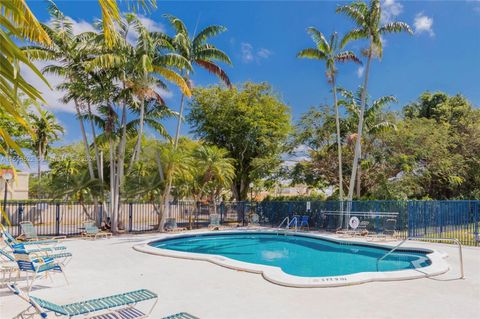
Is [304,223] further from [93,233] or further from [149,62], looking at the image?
[149,62]

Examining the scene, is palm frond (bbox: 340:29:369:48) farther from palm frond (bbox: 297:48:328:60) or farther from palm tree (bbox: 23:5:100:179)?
palm tree (bbox: 23:5:100:179)

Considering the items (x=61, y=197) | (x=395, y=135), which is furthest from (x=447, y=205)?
(x=61, y=197)

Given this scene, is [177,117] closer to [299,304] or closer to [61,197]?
[61,197]

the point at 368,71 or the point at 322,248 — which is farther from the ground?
the point at 368,71

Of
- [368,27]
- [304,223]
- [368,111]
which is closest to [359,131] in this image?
[368,111]

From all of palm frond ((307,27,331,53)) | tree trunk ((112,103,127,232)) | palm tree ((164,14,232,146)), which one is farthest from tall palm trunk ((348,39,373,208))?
tree trunk ((112,103,127,232))

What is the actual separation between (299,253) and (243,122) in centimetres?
1577

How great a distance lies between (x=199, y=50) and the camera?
19.8 meters

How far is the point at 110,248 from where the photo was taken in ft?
43.5

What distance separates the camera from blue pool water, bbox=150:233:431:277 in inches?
440

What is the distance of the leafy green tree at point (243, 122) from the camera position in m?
28.7

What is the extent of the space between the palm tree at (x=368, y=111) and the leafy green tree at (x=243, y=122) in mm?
6992

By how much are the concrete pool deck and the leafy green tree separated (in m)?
19.0

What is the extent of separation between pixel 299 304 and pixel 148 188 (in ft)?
44.7
